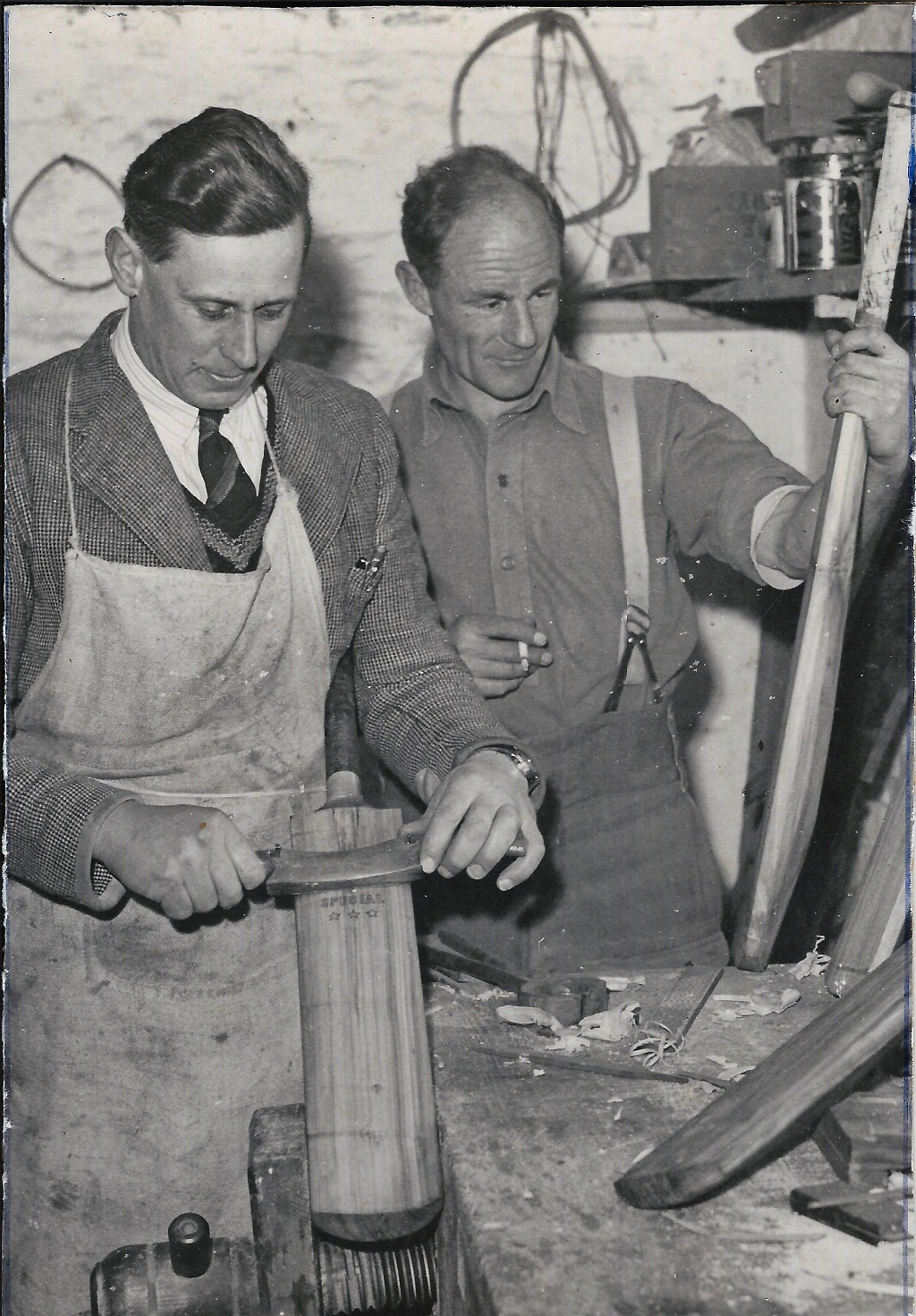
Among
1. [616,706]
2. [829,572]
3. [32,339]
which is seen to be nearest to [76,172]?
[32,339]

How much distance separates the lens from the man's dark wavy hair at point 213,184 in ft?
6.07

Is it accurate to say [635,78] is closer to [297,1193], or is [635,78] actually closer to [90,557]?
[90,557]

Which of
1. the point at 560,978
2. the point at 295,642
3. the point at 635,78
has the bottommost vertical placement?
the point at 560,978

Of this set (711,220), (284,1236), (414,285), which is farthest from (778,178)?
(284,1236)

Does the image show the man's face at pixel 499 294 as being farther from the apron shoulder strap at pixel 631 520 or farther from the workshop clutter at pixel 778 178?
the workshop clutter at pixel 778 178

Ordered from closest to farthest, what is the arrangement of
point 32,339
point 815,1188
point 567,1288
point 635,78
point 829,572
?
point 567,1288 → point 815,1188 → point 829,572 → point 32,339 → point 635,78

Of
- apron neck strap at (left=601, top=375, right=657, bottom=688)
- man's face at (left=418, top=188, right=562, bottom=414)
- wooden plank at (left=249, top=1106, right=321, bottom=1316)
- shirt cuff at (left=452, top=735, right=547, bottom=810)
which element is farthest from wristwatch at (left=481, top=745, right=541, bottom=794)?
man's face at (left=418, top=188, right=562, bottom=414)

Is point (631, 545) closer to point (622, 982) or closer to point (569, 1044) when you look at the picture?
point (622, 982)

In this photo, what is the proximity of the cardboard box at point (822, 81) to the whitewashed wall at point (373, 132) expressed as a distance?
27 centimetres

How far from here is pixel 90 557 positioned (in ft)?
6.38

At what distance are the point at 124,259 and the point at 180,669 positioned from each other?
63 cm

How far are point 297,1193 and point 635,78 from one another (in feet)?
9.28

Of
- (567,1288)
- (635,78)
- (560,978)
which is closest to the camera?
(567,1288)

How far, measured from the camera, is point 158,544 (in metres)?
1.98
